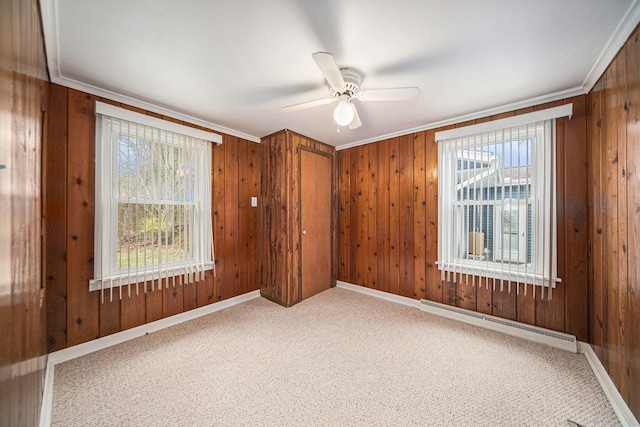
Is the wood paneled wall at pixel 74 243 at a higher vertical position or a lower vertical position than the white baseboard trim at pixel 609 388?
higher

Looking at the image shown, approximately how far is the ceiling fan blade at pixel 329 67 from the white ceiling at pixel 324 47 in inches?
7.5

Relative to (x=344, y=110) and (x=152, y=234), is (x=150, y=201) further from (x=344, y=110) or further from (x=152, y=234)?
(x=344, y=110)

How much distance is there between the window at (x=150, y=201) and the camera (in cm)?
207

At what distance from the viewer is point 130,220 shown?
2203 mm

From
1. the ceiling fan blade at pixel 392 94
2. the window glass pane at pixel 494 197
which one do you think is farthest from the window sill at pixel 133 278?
the window glass pane at pixel 494 197

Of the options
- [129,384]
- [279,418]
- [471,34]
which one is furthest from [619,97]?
[129,384]

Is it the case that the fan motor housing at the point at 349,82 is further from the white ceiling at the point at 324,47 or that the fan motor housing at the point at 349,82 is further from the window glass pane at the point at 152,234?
the window glass pane at the point at 152,234

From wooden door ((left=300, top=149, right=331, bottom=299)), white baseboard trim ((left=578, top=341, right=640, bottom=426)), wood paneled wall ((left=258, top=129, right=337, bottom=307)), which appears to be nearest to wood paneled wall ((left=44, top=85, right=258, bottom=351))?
wood paneled wall ((left=258, top=129, right=337, bottom=307))

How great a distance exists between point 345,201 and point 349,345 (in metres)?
2.17

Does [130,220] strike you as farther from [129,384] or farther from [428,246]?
[428,246]

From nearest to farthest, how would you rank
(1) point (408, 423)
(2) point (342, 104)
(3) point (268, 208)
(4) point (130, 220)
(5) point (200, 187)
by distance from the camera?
(1) point (408, 423), (2) point (342, 104), (4) point (130, 220), (5) point (200, 187), (3) point (268, 208)

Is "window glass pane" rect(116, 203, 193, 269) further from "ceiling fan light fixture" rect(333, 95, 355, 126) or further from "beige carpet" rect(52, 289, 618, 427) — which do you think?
"ceiling fan light fixture" rect(333, 95, 355, 126)

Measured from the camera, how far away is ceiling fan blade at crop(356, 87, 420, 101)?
1706mm

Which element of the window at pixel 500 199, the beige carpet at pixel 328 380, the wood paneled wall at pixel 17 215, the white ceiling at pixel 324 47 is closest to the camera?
the wood paneled wall at pixel 17 215
